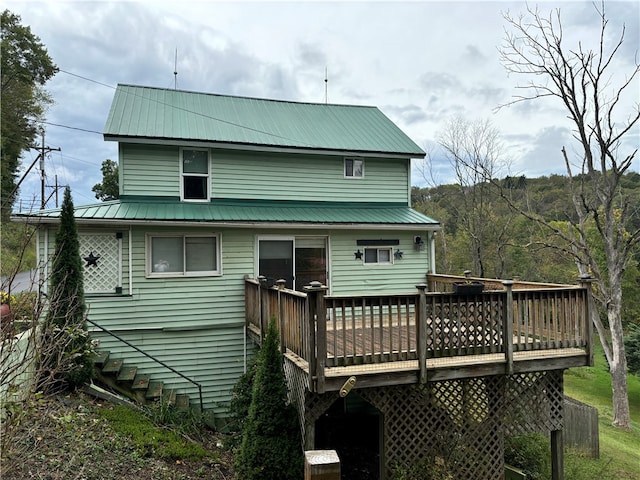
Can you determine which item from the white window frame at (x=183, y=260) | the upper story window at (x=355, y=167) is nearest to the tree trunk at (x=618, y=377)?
the upper story window at (x=355, y=167)

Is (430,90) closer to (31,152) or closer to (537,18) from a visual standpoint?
(537,18)

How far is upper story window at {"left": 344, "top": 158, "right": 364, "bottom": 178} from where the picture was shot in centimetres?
1048

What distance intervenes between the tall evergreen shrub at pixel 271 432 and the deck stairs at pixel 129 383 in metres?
2.64

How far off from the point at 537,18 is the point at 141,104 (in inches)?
498

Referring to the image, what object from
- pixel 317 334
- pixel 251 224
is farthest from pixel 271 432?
pixel 251 224

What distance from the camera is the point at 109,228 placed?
7906 mm

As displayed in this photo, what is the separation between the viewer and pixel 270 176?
9750 millimetres

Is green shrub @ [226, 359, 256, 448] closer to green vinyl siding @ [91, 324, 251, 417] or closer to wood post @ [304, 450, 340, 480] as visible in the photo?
green vinyl siding @ [91, 324, 251, 417]

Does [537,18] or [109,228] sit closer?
[109,228]

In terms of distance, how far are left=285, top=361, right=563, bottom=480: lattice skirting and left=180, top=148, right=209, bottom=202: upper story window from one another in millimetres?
4936

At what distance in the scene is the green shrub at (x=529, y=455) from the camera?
7.12 m

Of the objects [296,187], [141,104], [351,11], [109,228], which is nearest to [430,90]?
[351,11]

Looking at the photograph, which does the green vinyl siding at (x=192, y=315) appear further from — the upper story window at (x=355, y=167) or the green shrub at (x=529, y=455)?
the green shrub at (x=529, y=455)

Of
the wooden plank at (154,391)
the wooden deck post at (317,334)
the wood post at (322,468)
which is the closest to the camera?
the wood post at (322,468)
